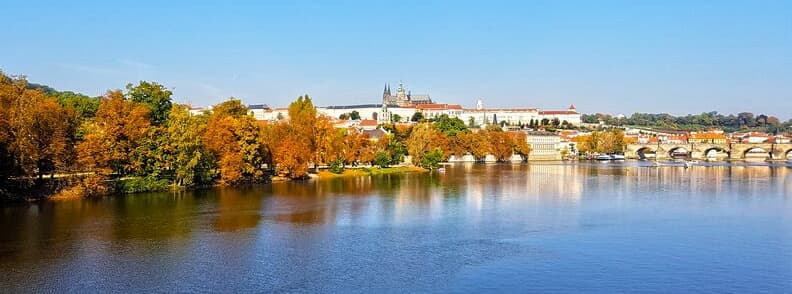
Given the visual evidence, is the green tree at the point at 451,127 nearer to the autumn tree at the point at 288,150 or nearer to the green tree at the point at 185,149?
the autumn tree at the point at 288,150

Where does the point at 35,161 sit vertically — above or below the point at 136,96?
below

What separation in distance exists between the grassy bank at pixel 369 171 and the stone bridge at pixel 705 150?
52.7 meters

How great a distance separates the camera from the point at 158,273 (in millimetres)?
18578

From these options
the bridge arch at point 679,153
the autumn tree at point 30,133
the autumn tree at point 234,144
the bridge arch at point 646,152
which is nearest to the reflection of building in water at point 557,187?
the autumn tree at point 234,144

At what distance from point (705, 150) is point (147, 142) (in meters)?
88.4

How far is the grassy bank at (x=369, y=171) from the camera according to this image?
179 ft

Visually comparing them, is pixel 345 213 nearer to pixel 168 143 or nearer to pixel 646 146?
pixel 168 143

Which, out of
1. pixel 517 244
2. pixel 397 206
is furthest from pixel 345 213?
pixel 517 244

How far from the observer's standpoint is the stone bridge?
10156 cm

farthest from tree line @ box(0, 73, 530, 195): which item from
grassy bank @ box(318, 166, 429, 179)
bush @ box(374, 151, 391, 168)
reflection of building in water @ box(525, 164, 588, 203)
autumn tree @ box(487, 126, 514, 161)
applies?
autumn tree @ box(487, 126, 514, 161)

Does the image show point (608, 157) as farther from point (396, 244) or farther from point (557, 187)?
point (396, 244)

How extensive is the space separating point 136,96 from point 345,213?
1981cm

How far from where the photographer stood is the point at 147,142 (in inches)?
1510

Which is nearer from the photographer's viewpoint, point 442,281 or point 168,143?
point 442,281
